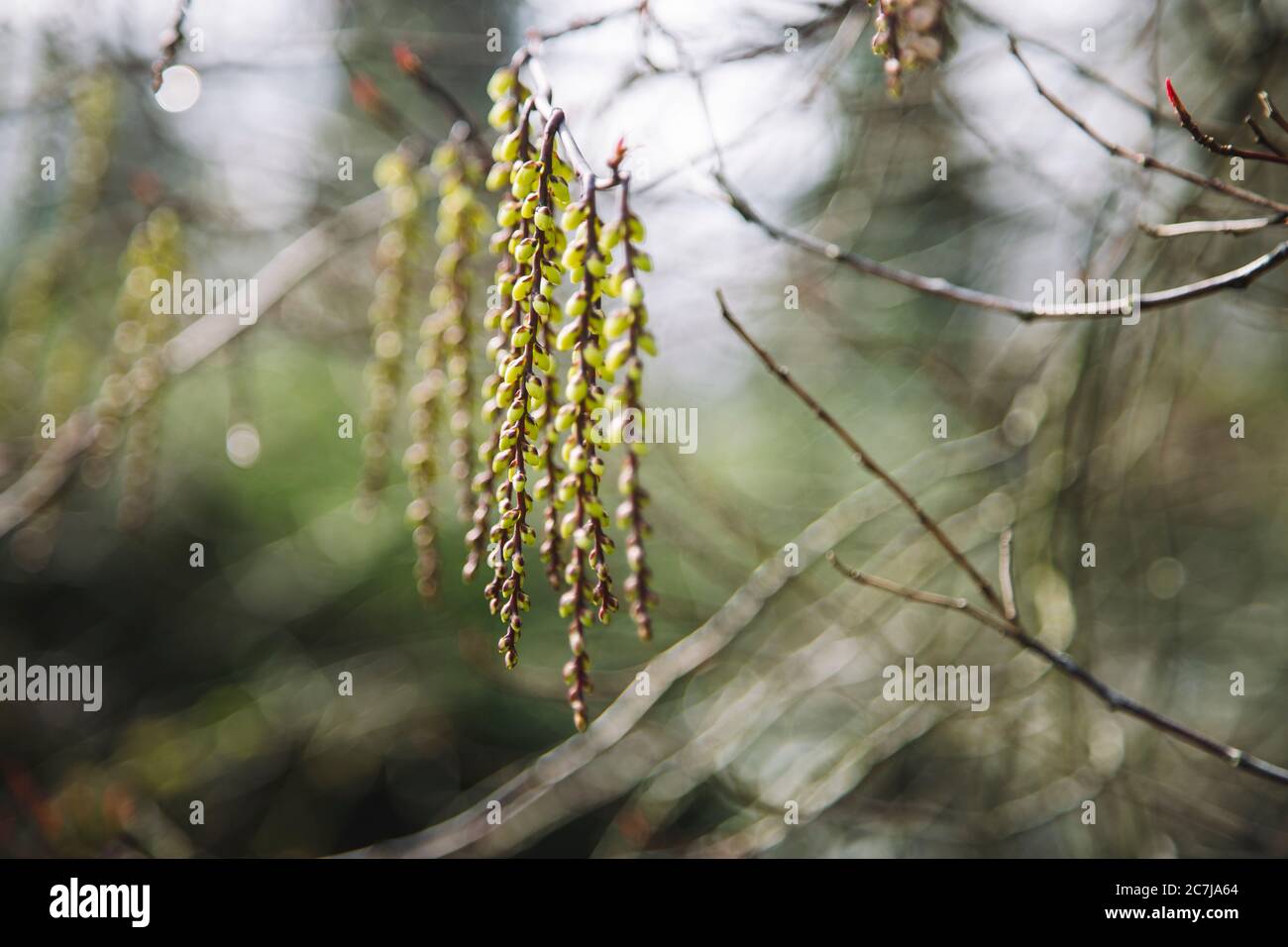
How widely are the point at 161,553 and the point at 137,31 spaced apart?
3.19 m

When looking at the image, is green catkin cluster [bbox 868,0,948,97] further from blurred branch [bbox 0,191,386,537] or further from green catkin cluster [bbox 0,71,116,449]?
green catkin cluster [bbox 0,71,116,449]

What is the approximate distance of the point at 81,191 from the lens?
6.92 ft

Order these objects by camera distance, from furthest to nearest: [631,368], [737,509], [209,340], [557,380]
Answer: [737,509] → [209,340] → [557,380] → [631,368]

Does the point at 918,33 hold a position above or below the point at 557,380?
above

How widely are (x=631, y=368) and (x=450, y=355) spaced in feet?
2.13

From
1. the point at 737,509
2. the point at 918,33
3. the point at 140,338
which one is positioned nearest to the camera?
the point at 918,33

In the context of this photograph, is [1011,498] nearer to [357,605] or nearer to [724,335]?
[724,335]

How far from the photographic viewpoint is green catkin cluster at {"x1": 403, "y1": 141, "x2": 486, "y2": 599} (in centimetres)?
Answer: 130

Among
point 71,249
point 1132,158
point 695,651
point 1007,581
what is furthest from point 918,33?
point 71,249

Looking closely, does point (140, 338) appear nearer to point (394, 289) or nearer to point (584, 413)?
point (394, 289)

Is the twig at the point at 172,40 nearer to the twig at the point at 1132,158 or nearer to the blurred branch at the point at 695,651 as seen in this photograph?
the twig at the point at 1132,158

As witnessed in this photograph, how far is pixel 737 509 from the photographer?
378cm
